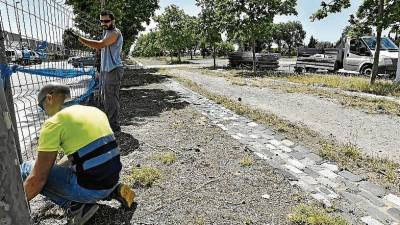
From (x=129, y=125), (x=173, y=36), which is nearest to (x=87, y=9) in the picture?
(x=129, y=125)

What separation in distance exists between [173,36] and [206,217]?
135 ft

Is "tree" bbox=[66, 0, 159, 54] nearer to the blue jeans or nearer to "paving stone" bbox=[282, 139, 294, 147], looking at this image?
"paving stone" bbox=[282, 139, 294, 147]

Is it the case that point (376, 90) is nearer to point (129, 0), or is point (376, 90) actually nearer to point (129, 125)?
point (129, 125)

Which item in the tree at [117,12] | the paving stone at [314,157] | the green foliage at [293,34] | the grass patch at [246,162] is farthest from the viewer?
the green foliage at [293,34]

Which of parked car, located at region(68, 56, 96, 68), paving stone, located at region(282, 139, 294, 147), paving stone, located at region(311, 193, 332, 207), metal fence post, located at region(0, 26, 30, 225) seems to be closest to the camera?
metal fence post, located at region(0, 26, 30, 225)

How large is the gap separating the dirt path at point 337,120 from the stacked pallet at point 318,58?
11405 mm

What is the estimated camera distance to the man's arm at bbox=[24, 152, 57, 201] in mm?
2973

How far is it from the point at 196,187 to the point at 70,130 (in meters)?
1.71

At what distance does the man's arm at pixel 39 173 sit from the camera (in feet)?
9.75

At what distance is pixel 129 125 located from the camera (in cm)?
733

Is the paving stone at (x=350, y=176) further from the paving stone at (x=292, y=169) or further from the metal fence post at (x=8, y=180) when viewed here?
the metal fence post at (x=8, y=180)

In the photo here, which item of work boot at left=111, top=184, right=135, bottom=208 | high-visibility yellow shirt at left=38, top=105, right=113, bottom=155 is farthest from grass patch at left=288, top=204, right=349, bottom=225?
high-visibility yellow shirt at left=38, top=105, right=113, bottom=155

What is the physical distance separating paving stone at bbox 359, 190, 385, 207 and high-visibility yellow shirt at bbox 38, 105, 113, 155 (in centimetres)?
273

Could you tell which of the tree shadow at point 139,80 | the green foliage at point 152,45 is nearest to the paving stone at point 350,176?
the tree shadow at point 139,80
